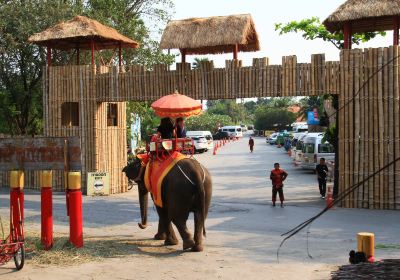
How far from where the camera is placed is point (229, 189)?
20500 mm

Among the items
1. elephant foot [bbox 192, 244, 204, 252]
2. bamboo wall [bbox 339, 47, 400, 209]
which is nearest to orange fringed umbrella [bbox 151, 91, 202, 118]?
elephant foot [bbox 192, 244, 204, 252]

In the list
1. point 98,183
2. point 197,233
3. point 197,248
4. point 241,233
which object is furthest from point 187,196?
point 98,183

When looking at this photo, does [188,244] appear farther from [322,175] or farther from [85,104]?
[85,104]

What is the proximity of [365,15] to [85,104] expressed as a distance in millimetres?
9622

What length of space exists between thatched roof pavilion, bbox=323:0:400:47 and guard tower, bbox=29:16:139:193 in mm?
7444

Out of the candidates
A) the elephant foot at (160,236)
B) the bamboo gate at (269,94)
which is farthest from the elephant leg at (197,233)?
the bamboo gate at (269,94)

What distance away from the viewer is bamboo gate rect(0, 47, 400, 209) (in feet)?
48.1

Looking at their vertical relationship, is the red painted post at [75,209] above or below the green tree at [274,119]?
below

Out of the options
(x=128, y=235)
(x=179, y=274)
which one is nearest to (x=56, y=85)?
(x=128, y=235)

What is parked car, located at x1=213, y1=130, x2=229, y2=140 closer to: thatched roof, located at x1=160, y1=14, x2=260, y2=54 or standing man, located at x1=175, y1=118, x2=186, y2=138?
thatched roof, located at x1=160, y1=14, x2=260, y2=54

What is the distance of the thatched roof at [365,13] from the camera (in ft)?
47.6

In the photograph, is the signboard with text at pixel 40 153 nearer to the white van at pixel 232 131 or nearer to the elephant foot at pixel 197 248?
the elephant foot at pixel 197 248

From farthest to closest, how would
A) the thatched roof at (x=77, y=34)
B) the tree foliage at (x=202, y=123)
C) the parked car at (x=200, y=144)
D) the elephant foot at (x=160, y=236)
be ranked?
the tree foliage at (x=202, y=123) → the parked car at (x=200, y=144) → the thatched roof at (x=77, y=34) → the elephant foot at (x=160, y=236)

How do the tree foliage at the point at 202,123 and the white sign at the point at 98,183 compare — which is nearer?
the white sign at the point at 98,183
